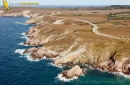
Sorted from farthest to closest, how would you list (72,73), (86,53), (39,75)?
1. (86,53)
2. (39,75)
3. (72,73)

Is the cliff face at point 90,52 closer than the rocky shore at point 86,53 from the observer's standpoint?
No

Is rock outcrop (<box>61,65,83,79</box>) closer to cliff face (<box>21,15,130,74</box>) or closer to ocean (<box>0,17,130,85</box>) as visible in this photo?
ocean (<box>0,17,130,85</box>)

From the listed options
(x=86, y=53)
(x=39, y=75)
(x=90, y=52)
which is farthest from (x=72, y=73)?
(x=90, y=52)

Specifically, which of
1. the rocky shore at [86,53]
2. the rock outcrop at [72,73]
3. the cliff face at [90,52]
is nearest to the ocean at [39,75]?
the rock outcrop at [72,73]

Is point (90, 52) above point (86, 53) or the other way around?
above

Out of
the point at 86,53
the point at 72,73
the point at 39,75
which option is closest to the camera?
the point at 72,73

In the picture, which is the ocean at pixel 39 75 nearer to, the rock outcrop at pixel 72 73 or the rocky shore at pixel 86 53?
the rock outcrop at pixel 72 73

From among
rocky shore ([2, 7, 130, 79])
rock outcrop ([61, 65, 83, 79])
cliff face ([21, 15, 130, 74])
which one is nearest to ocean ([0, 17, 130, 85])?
rock outcrop ([61, 65, 83, 79])

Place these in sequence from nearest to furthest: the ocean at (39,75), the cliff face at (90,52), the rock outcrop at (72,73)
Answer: the ocean at (39,75), the rock outcrop at (72,73), the cliff face at (90,52)

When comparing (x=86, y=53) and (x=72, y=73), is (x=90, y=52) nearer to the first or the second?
(x=86, y=53)

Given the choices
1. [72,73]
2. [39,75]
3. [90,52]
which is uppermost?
[90,52]

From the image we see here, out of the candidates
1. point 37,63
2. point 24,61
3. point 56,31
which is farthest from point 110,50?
point 56,31
